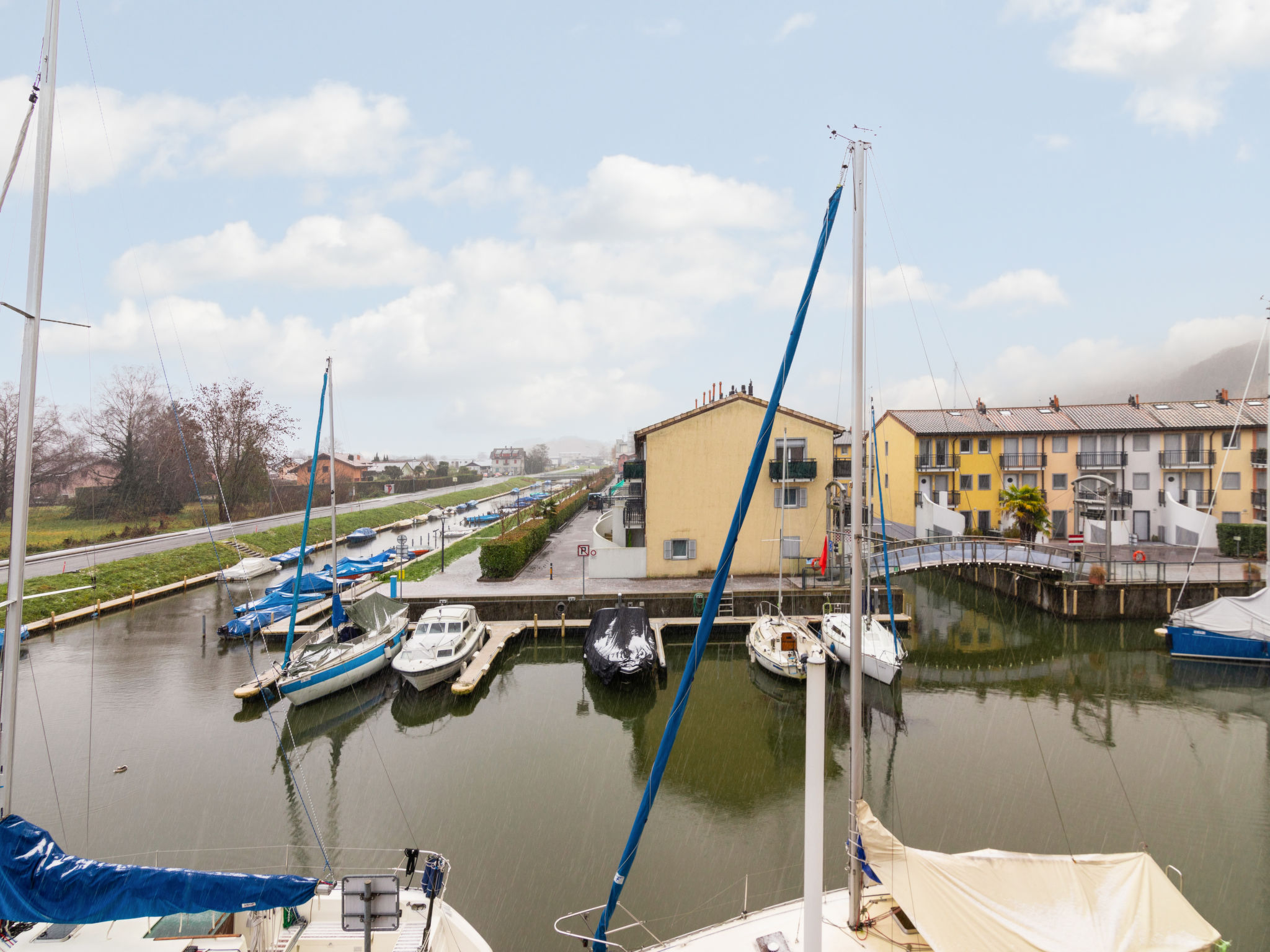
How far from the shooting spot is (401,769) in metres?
A: 15.0

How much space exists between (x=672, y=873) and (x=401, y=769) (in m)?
7.40

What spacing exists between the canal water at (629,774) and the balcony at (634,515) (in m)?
11.5

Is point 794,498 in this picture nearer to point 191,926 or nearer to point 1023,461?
point 1023,461

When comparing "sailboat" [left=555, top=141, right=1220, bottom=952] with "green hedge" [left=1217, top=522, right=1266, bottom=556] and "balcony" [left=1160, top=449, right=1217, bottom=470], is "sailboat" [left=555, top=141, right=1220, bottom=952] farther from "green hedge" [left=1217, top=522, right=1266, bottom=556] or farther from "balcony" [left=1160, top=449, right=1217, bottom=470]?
"balcony" [left=1160, top=449, right=1217, bottom=470]

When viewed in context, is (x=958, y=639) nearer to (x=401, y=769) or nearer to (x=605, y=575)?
(x=605, y=575)

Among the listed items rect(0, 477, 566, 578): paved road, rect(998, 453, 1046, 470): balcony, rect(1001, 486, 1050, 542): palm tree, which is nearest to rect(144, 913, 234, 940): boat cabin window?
rect(0, 477, 566, 578): paved road

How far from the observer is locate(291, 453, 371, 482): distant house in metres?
92.2

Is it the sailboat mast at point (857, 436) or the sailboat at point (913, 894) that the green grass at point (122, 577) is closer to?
the sailboat at point (913, 894)

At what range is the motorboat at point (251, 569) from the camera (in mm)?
35969

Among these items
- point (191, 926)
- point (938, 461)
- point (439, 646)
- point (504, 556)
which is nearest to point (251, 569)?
point (504, 556)

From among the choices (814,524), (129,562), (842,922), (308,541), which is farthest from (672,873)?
(308,541)

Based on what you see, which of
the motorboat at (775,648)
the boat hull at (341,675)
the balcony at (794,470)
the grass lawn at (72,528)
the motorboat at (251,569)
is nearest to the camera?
the boat hull at (341,675)

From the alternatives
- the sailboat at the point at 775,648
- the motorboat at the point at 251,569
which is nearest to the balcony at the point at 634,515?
the sailboat at the point at 775,648

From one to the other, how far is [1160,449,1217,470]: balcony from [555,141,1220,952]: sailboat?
43174 mm
